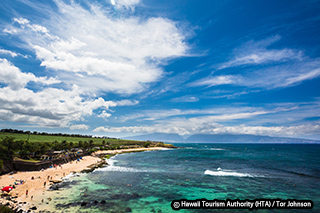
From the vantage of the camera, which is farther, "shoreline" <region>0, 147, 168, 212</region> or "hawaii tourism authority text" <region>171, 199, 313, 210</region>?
"hawaii tourism authority text" <region>171, 199, 313, 210</region>

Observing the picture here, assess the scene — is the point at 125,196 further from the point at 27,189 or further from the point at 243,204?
the point at 243,204

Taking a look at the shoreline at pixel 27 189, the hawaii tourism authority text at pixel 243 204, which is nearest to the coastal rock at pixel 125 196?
the hawaii tourism authority text at pixel 243 204

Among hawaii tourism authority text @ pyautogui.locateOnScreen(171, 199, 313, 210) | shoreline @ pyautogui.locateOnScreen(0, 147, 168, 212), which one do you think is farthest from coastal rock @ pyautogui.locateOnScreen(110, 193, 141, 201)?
shoreline @ pyautogui.locateOnScreen(0, 147, 168, 212)

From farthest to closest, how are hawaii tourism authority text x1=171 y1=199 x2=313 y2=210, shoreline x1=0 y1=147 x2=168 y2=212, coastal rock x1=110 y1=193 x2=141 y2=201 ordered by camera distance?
1. coastal rock x1=110 y1=193 x2=141 y2=201
2. hawaii tourism authority text x1=171 y1=199 x2=313 y2=210
3. shoreline x1=0 y1=147 x2=168 y2=212

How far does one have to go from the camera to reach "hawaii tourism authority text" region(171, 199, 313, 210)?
→ 30.3 m

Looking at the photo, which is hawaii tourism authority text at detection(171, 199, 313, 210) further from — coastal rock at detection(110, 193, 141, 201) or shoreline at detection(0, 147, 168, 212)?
shoreline at detection(0, 147, 168, 212)

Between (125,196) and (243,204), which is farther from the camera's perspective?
(125,196)

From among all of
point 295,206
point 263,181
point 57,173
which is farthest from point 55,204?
point 263,181

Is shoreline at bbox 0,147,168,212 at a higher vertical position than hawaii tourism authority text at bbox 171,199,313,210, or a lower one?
higher

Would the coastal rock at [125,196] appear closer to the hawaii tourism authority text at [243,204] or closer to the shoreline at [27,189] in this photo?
the hawaii tourism authority text at [243,204]

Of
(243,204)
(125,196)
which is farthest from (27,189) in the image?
(243,204)

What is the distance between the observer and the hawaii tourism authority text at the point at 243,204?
30.3 meters

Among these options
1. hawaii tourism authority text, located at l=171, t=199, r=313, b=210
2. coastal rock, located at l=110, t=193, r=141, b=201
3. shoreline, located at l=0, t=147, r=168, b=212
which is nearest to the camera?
shoreline, located at l=0, t=147, r=168, b=212

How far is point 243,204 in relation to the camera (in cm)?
3250
